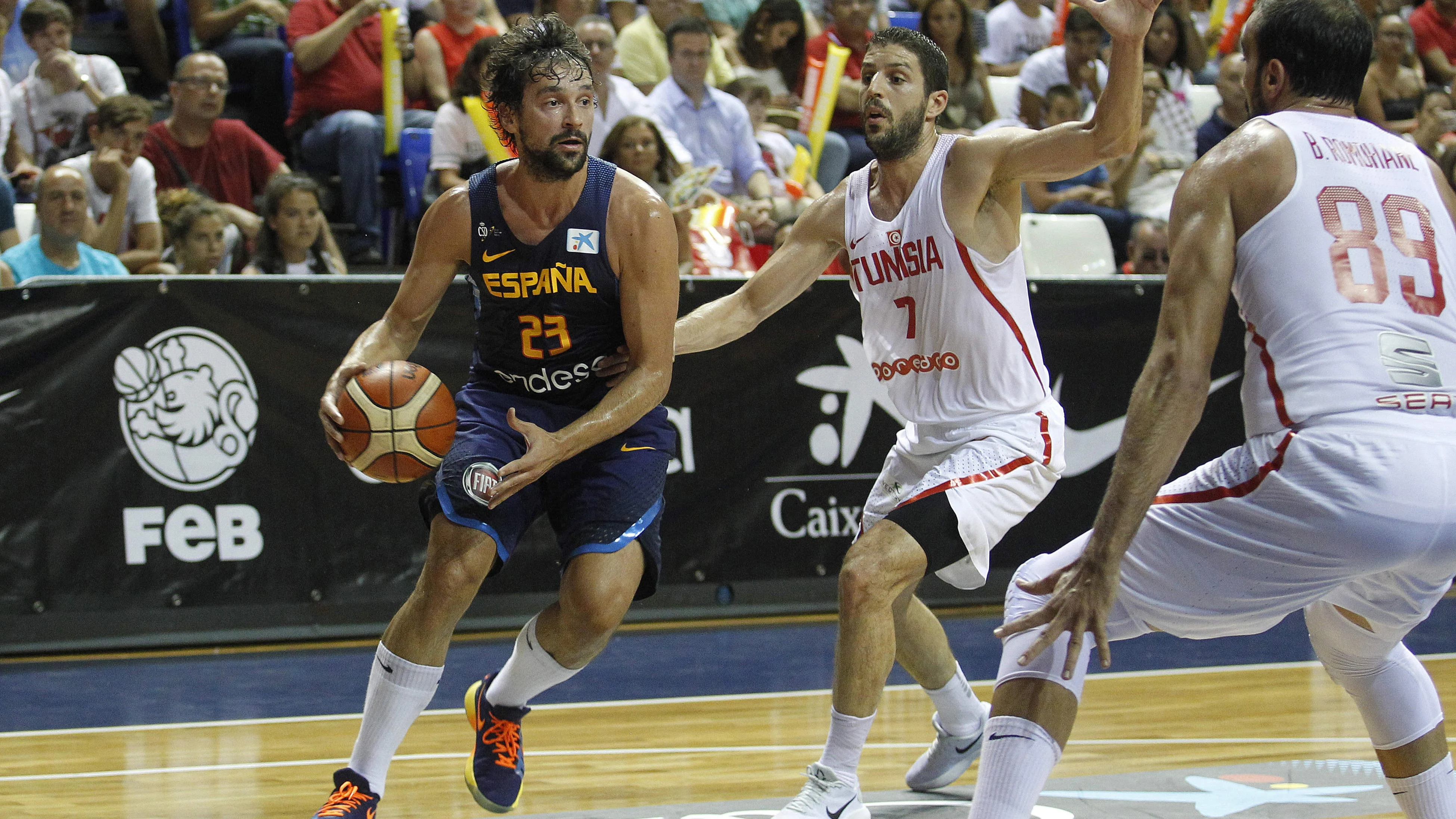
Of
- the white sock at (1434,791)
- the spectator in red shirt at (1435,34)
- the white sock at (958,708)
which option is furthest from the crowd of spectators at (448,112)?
the white sock at (1434,791)

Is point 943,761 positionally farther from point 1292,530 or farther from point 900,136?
point 1292,530

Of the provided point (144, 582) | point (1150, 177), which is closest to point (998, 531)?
point (144, 582)

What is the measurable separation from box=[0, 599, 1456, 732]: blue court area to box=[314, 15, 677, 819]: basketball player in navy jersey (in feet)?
5.91

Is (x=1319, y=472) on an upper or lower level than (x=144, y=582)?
upper

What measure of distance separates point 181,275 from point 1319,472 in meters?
5.26

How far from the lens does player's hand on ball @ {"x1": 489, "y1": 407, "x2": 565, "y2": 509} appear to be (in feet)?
12.8

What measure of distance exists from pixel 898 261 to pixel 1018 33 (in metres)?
7.48

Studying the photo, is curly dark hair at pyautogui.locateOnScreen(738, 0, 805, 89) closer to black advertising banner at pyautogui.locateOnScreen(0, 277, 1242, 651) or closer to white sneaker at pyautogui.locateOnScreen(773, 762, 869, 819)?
black advertising banner at pyautogui.locateOnScreen(0, 277, 1242, 651)

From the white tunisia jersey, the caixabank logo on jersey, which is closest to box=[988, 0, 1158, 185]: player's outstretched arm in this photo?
the white tunisia jersey

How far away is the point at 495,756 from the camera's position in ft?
13.7

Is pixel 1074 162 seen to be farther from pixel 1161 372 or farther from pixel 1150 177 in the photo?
pixel 1150 177

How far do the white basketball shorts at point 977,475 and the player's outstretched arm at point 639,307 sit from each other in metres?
0.77

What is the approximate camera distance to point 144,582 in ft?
21.5

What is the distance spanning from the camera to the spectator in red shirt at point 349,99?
888cm
